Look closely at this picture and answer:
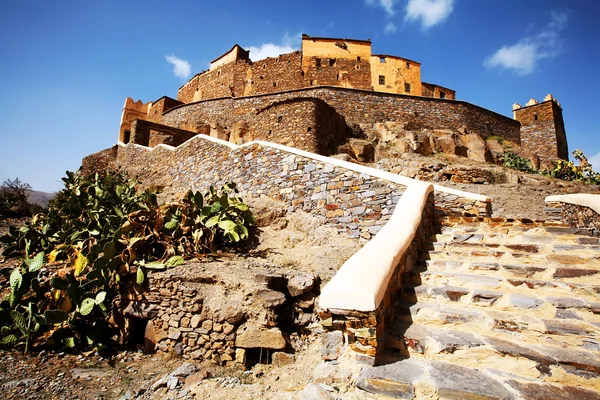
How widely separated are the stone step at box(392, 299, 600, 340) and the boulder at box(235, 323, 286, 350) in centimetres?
164

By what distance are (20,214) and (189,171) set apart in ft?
16.5

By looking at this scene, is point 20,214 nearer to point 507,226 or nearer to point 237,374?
point 237,374

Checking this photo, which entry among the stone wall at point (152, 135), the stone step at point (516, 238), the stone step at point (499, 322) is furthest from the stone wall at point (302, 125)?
the stone step at point (499, 322)

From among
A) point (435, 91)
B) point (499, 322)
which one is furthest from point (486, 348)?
point (435, 91)

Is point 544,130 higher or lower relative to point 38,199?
higher

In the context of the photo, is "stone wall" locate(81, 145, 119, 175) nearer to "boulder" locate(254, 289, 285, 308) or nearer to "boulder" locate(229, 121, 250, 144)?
"boulder" locate(229, 121, 250, 144)

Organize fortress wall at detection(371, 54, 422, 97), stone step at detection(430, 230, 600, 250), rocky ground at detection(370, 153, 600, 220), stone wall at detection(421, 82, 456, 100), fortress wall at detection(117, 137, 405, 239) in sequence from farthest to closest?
1. stone wall at detection(421, 82, 456, 100)
2. fortress wall at detection(371, 54, 422, 97)
3. rocky ground at detection(370, 153, 600, 220)
4. fortress wall at detection(117, 137, 405, 239)
5. stone step at detection(430, 230, 600, 250)

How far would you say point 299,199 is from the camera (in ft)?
20.6

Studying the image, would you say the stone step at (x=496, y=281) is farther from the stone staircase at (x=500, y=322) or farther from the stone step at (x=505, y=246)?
the stone step at (x=505, y=246)

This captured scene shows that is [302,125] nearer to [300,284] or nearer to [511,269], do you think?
[300,284]

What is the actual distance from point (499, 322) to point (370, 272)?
1013 millimetres

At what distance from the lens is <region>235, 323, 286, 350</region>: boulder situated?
3.59 metres

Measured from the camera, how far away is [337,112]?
671 inches

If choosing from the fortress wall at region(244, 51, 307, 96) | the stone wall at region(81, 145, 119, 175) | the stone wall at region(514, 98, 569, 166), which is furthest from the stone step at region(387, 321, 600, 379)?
the stone wall at region(514, 98, 569, 166)
